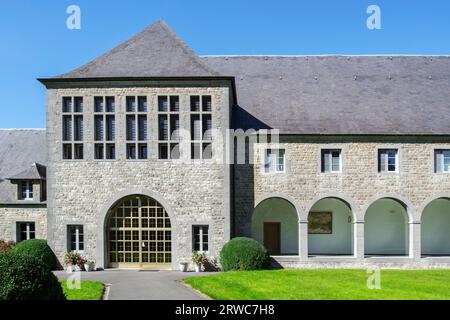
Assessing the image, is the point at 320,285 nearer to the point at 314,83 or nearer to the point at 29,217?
the point at 314,83

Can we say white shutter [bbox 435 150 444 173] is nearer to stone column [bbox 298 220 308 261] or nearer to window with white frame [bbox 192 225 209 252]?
stone column [bbox 298 220 308 261]

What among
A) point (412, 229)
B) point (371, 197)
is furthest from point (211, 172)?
point (412, 229)

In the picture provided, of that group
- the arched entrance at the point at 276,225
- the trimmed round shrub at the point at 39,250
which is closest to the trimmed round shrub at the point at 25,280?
the trimmed round shrub at the point at 39,250

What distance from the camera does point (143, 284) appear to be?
56.4 feet

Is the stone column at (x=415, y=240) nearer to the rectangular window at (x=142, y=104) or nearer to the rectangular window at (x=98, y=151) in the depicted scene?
the rectangular window at (x=142, y=104)

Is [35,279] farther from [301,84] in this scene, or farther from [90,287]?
[301,84]

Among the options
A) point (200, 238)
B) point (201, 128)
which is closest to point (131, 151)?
point (201, 128)

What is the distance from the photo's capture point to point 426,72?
2867 cm

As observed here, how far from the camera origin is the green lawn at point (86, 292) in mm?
14141

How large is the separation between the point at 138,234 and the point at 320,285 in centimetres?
941

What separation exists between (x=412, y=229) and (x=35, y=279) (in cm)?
1908

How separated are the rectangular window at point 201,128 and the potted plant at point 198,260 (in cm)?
457

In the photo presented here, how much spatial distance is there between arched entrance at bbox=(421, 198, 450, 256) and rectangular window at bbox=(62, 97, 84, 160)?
1930 centimetres

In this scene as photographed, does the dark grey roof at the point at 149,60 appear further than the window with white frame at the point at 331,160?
No
